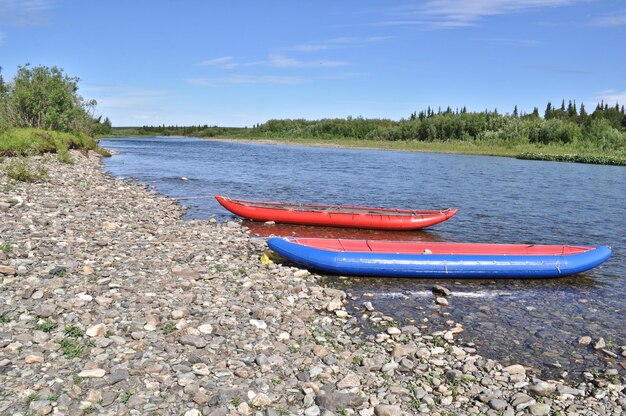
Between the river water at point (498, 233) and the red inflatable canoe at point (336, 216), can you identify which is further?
the red inflatable canoe at point (336, 216)

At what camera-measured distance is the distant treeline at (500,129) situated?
106456 millimetres

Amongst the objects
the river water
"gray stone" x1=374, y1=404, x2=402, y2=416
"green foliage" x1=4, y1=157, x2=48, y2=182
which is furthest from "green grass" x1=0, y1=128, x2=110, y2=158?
"gray stone" x1=374, y1=404, x2=402, y2=416

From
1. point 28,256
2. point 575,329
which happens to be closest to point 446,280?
point 575,329

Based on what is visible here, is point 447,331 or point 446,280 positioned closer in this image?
point 447,331

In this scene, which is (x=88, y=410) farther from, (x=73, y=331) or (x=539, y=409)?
(x=539, y=409)

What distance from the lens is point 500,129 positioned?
12462 centimetres

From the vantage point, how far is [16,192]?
19297 millimetres

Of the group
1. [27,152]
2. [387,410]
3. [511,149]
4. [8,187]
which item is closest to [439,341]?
[387,410]

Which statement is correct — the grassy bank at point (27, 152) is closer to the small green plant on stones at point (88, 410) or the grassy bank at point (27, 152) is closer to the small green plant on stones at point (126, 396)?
the small green plant on stones at point (126, 396)

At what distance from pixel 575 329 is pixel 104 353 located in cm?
1023

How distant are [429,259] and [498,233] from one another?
32.6 ft

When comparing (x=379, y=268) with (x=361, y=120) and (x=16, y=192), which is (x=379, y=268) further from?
(x=361, y=120)

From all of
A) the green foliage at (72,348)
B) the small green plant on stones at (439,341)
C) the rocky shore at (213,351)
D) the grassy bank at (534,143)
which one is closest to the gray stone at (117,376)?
the rocky shore at (213,351)

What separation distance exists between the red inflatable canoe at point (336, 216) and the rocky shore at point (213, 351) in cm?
976
